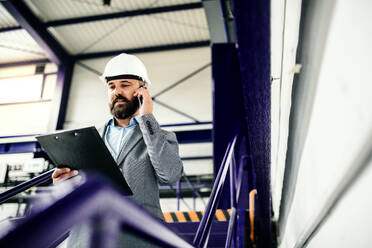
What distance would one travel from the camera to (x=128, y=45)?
8664 millimetres

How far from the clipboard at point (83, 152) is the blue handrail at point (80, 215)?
0.73 meters

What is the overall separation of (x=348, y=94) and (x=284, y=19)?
30 cm

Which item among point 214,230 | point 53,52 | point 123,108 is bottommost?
point 214,230

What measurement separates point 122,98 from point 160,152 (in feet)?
1.65

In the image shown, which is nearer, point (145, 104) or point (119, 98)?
point (145, 104)

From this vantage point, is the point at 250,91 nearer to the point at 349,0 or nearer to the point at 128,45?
the point at 349,0

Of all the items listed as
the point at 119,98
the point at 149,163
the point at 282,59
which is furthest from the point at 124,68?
the point at 282,59

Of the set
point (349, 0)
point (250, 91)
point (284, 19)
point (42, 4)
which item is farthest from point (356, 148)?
point (42, 4)

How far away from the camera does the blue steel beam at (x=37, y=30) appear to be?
695cm

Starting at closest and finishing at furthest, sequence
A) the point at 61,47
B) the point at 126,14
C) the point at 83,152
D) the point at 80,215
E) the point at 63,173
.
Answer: the point at 80,215
the point at 83,152
the point at 63,173
the point at 126,14
the point at 61,47

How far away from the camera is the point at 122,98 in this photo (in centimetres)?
172

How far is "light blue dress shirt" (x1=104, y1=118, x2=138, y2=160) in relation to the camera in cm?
157

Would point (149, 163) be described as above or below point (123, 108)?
below

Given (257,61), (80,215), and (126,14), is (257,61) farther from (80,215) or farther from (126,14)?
(126,14)
